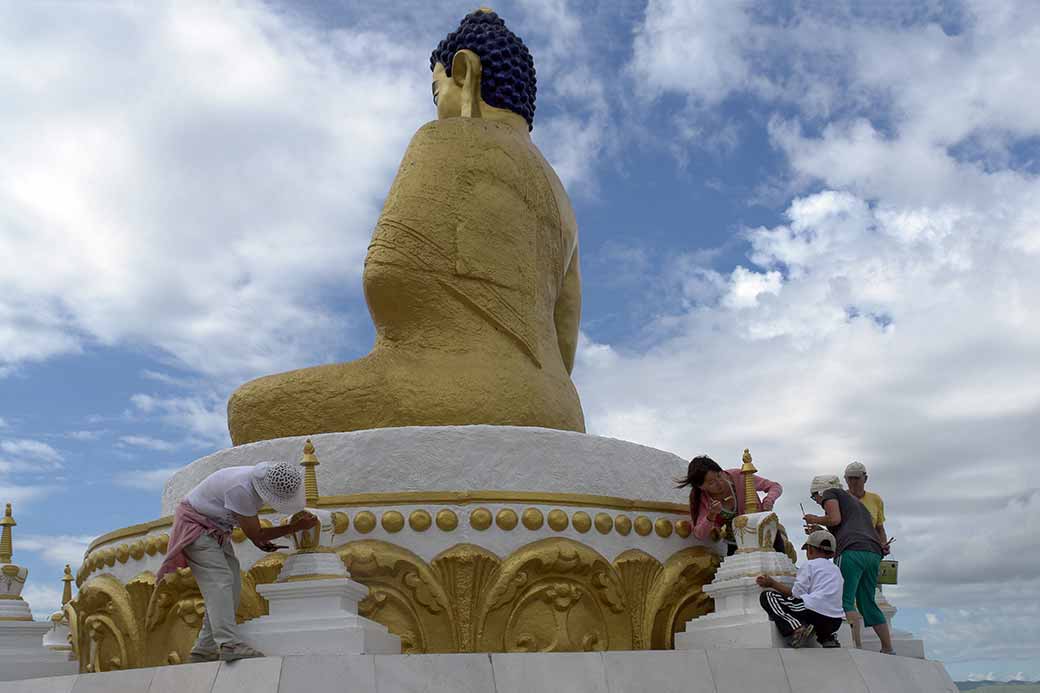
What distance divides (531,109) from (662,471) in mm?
5217

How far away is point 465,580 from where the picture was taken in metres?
7.92

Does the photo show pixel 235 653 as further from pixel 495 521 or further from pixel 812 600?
pixel 812 600

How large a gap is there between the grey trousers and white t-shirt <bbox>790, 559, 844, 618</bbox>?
12.4 ft

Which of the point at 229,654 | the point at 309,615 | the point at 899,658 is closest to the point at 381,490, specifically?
the point at 309,615

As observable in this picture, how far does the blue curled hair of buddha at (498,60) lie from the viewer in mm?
12242

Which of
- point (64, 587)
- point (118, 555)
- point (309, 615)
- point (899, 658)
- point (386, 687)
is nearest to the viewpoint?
point (386, 687)

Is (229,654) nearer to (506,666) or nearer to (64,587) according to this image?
(506,666)

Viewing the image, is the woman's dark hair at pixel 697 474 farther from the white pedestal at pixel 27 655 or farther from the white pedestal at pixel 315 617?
the white pedestal at pixel 27 655

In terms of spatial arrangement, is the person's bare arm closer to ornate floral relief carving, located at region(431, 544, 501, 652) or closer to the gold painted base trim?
the gold painted base trim

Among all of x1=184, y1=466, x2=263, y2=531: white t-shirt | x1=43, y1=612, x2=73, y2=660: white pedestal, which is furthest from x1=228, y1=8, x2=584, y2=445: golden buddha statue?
x1=43, y1=612, x2=73, y2=660: white pedestal

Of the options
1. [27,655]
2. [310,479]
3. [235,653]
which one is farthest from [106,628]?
[235,653]

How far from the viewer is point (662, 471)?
9258 mm

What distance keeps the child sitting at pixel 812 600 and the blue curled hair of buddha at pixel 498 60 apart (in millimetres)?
6696

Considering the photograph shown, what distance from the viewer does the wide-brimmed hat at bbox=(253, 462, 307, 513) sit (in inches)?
263
